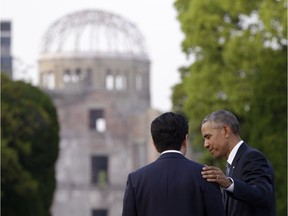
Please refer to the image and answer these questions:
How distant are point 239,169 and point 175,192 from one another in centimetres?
87

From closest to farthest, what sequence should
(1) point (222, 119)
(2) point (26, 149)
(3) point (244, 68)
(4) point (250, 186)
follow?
1. (4) point (250, 186)
2. (1) point (222, 119)
3. (3) point (244, 68)
4. (2) point (26, 149)

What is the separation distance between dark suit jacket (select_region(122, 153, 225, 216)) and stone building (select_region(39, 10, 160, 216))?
221ft

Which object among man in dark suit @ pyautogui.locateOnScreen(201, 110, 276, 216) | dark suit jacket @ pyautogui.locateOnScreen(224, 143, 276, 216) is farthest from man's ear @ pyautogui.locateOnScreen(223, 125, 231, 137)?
dark suit jacket @ pyautogui.locateOnScreen(224, 143, 276, 216)

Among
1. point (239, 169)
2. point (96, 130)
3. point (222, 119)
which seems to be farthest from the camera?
point (96, 130)

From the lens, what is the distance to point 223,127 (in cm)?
887

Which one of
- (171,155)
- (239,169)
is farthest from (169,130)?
(239,169)

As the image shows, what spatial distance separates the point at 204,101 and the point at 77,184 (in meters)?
40.3

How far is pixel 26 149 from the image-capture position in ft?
130

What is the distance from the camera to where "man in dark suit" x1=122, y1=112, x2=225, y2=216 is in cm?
825

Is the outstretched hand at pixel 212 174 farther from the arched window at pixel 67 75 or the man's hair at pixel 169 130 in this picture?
the arched window at pixel 67 75

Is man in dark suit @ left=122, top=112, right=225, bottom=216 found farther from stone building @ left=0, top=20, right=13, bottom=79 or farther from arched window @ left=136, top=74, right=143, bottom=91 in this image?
arched window @ left=136, top=74, right=143, bottom=91

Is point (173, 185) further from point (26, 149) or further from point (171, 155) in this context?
point (26, 149)

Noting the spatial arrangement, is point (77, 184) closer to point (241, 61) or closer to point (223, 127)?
point (241, 61)

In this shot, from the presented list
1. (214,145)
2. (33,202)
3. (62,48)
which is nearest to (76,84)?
(62,48)
